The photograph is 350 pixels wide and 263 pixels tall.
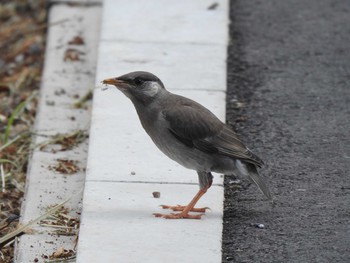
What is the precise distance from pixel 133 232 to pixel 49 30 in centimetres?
424

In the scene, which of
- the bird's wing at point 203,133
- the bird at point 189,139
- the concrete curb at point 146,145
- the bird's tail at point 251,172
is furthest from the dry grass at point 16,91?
the bird's tail at point 251,172

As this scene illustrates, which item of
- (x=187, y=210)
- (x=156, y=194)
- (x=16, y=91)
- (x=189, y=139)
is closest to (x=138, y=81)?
(x=189, y=139)

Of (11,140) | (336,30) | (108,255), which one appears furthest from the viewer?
(336,30)

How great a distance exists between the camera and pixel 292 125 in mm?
7766

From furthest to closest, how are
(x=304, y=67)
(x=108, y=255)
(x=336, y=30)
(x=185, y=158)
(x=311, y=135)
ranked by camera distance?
(x=336, y=30), (x=304, y=67), (x=311, y=135), (x=185, y=158), (x=108, y=255)

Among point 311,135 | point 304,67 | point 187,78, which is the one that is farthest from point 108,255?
point 304,67

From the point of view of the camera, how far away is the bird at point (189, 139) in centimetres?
648

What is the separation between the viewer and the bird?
648cm

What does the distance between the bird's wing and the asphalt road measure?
1.23 ft

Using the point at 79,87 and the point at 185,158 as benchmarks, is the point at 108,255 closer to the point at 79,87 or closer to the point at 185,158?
the point at 185,158

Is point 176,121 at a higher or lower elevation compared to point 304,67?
lower

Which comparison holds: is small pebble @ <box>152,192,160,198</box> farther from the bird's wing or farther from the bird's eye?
the bird's eye

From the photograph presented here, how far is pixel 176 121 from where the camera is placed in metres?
6.53

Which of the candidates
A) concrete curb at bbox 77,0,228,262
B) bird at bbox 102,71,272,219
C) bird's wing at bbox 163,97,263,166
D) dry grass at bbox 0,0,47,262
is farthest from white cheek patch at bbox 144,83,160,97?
dry grass at bbox 0,0,47,262
